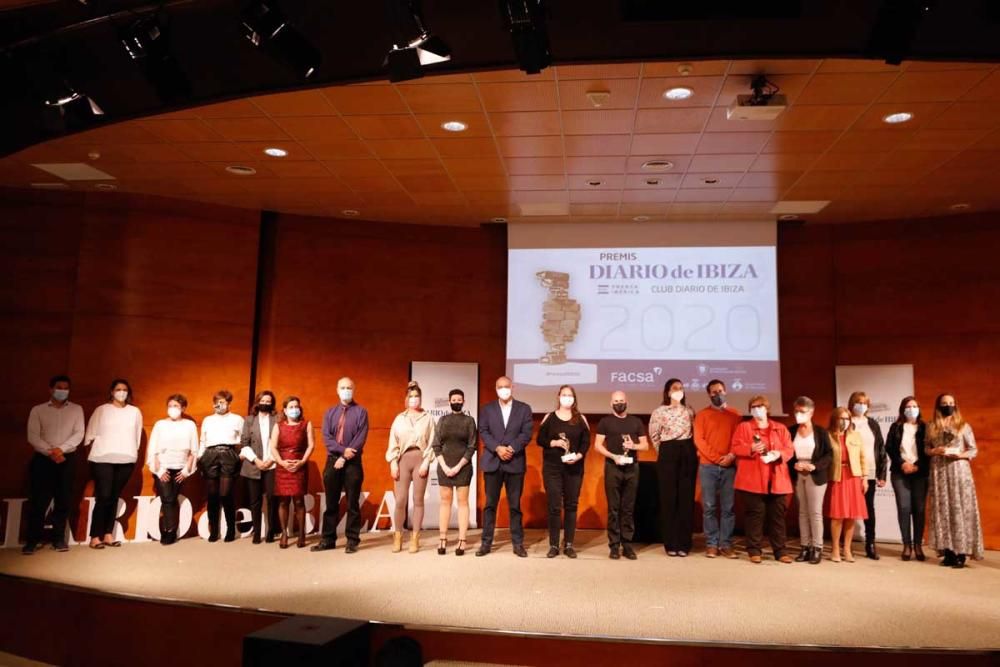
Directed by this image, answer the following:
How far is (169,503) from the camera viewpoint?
669 cm

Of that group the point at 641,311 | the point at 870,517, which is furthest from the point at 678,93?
the point at 870,517

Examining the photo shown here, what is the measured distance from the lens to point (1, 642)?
4156mm

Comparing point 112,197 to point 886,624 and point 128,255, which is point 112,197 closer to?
point 128,255

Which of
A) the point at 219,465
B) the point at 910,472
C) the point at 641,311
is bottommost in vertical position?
the point at 219,465

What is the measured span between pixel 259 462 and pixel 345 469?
988 mm

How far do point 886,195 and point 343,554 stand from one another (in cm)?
634

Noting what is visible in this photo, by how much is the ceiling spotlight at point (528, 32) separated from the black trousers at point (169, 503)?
212 inches

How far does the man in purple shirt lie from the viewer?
20.8ft

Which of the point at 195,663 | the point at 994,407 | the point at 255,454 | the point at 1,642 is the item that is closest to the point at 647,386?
the point at 994,407

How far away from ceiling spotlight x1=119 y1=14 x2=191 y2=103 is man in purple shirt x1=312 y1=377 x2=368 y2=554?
10.6 feet

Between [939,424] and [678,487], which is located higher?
[939,424]

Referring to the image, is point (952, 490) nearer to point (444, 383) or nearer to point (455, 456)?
point (455, 456)

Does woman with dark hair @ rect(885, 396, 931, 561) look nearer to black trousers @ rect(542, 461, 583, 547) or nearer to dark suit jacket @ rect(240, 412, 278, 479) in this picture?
black trousers @ rect(542, 461, 583, 547)

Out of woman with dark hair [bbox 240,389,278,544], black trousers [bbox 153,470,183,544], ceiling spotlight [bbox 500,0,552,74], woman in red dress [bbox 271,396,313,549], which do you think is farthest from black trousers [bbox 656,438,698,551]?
black trousers [bbox 153,470,183,544]
